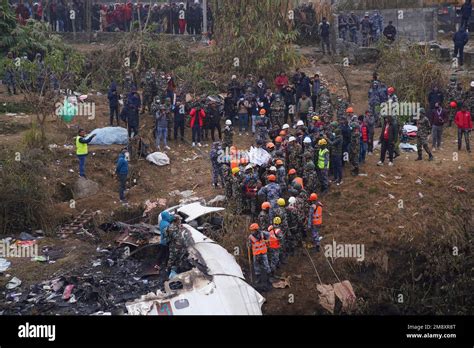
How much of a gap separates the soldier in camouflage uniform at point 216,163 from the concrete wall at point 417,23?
1243 cm

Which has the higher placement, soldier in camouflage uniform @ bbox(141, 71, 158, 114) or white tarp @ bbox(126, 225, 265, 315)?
soldier in camouflage uniform @ bbox(141, 71, 158, 114)

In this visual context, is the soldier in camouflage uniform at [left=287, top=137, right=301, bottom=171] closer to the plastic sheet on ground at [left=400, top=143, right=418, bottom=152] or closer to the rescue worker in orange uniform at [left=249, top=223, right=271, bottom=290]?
the rescue worker in orange uniform at [left=249, top=223, right=271, bottom=290]

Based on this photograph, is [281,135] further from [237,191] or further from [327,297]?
[327,297]

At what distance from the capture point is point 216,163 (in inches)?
773

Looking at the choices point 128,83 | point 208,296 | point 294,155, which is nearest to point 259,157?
point 294,155

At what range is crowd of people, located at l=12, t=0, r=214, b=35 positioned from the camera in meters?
30.7

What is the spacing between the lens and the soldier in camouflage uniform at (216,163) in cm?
1938

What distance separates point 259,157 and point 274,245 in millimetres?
3490

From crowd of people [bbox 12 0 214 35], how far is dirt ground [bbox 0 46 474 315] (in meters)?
9.24

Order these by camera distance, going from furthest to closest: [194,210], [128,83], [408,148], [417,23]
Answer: [417,23], [128,83], [408,148], [194,210]

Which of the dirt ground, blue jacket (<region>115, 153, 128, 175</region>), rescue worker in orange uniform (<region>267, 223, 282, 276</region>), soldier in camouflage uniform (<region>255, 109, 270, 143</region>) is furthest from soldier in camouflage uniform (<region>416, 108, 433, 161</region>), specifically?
blue jacket (<region>115, 153, 128, 175</region>)

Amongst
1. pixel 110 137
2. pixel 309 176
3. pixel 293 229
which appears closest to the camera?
pixel 293 229

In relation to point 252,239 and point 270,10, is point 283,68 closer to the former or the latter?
point 270,10

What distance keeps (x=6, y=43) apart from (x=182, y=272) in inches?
577
